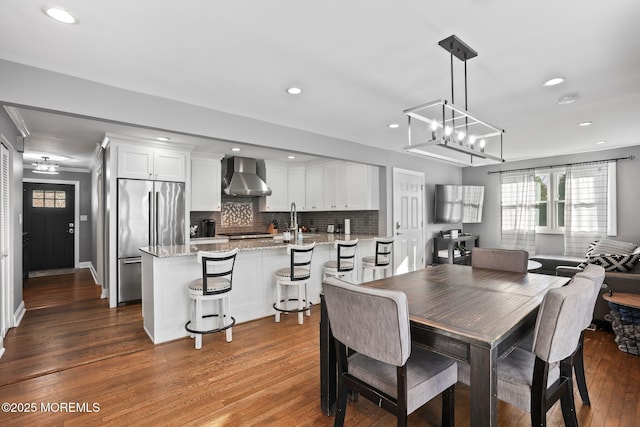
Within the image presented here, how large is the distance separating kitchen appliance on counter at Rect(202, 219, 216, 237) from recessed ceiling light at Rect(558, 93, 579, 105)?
17.3 ft

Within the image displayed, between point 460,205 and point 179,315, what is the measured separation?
18.4 ft

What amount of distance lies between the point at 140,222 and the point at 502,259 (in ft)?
15.2

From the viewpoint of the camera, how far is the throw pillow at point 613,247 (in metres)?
4.56

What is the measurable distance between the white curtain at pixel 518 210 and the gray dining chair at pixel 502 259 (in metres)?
4.02

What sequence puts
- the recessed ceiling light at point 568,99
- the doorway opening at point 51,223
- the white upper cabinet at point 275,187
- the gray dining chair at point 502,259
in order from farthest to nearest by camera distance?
the doorway opening at point 51,223 → the white upper cabinet at point 275,187 → the recessed ceiling light at point 568,99 → the gray dining chair at point 502,259

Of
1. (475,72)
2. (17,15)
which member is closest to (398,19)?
(475,72)

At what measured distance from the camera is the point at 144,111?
9.19 ft

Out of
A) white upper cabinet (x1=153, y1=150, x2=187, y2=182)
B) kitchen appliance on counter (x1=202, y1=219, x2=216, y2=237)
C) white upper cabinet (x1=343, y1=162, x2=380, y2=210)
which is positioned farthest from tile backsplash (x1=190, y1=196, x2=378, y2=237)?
white upper cabinet (x1=153, y1=150, x2=187, y2=182)

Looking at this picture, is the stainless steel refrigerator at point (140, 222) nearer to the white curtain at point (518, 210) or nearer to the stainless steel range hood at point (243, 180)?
the stainless steel range hood at point (243, 180)

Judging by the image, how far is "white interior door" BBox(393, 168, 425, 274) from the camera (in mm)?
5602

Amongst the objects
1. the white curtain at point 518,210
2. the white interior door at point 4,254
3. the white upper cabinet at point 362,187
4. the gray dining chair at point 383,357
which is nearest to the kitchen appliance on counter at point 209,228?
the white upper cabinet at point 362,187

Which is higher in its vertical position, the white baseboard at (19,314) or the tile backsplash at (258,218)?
the tile backsplash at (258,218)

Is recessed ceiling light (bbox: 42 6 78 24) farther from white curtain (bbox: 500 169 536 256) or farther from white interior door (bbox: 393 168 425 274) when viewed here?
white curtain (bbox: 500 169 536 256)

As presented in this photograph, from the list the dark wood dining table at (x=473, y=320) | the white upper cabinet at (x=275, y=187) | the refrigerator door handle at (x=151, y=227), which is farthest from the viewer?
the white upper cabinet at (x=275, y=187)
